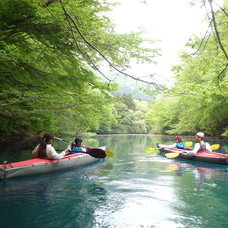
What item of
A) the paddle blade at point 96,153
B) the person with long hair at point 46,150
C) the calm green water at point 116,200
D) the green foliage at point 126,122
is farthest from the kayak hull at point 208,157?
the green foliage at point 126,122

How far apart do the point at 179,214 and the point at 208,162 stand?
562 cm

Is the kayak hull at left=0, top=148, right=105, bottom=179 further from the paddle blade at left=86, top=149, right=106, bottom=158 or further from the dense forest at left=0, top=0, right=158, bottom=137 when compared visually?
the dense forest at left=0, top=0, right=158, bottom=137

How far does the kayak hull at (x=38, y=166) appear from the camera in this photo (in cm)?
583

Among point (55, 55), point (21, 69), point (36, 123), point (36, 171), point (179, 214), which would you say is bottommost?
point (179, 214)

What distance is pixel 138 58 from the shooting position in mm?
6363

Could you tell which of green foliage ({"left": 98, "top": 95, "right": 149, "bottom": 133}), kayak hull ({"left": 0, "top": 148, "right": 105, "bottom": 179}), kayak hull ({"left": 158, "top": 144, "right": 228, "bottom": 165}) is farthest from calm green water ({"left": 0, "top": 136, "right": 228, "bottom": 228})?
green foliage ({"left": 98, "top": 95, "right": 149, "bottom": 133})

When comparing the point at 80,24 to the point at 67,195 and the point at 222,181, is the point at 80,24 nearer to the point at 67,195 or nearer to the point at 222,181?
the point at 67,195

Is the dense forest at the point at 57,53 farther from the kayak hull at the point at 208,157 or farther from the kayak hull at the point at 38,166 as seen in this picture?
the kayak hull at the point at 208,157

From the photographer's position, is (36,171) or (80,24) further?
(36,171)

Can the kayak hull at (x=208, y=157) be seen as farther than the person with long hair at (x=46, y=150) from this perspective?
Yes

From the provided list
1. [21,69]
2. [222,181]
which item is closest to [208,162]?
[222,181]

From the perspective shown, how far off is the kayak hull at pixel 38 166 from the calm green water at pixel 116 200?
201 mm

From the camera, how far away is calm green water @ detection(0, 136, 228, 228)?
141 inches

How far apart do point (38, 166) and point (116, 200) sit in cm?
305
